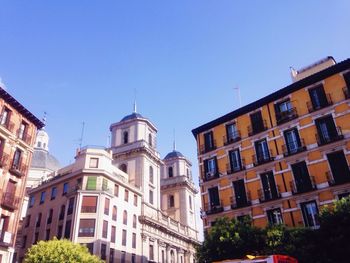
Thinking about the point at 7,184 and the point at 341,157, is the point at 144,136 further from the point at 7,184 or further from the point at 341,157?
the point at 341,157

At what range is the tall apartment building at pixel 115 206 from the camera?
3794 cm

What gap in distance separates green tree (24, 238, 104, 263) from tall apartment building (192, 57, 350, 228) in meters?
11.6

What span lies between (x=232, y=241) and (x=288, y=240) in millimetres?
3724

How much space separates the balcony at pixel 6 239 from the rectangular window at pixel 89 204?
1131 cm

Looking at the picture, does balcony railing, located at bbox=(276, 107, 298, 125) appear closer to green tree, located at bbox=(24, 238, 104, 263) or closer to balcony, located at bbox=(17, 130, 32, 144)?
green tree, located at bbox=(24, 238, 104, 263)

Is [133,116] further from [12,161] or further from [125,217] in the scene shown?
[12,161]

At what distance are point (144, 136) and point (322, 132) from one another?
3154 cm

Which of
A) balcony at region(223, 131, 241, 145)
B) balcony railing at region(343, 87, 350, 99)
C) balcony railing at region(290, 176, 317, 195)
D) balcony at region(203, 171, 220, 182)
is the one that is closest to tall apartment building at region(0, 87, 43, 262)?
balcony at region(203, 171, 220, 182)

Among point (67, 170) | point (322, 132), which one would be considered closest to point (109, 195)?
point (67, 170)

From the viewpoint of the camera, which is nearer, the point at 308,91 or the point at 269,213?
the point at 269,213

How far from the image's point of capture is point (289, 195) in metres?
26.3

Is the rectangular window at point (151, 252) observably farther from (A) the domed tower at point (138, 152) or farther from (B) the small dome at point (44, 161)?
(B) the small dome at point (44, 161)

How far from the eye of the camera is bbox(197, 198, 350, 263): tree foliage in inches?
757

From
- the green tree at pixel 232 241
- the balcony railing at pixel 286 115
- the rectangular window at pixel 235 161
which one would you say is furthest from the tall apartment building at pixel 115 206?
the balcony railing at pixel 286 115
